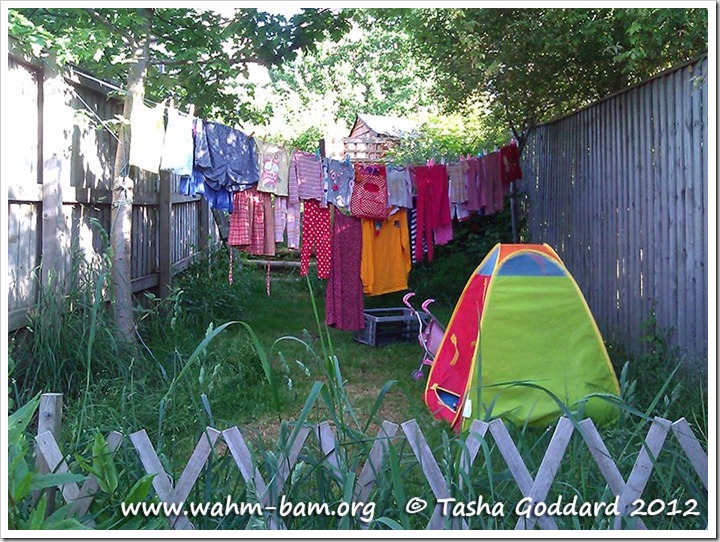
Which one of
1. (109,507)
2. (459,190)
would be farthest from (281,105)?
(109,507)

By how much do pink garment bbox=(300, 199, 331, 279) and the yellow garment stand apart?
357 mm

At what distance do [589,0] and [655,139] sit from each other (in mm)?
1582

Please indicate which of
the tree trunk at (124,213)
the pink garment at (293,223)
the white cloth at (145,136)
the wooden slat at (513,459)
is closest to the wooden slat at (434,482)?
→ the wooden slat at (513,459)

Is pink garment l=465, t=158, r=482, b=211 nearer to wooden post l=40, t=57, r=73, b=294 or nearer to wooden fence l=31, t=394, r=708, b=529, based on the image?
wooden post l=40, t=57, r=73, b=294

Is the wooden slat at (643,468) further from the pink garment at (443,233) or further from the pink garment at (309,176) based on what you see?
the pink garment at (443,233)

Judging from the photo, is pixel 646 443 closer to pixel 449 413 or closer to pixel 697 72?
pixel 449 413

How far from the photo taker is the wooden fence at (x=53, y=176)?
382cm

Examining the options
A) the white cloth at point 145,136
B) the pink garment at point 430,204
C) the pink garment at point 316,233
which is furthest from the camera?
the pink garment at point 430,204

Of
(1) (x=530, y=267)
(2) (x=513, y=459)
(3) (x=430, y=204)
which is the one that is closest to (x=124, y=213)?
(1) (x=530, y=267)

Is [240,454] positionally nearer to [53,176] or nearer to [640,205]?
[53,176]

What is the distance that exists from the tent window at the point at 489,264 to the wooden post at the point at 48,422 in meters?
2.59

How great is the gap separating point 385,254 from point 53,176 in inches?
127

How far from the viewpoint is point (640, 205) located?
4922mm

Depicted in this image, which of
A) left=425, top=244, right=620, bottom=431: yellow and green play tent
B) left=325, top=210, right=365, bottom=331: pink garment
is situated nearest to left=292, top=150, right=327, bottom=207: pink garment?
left=325, top=210, right=365, bottom=331: pink garment
